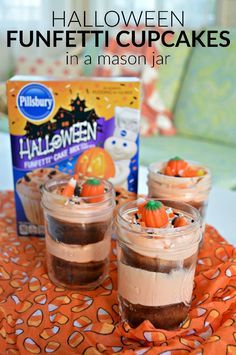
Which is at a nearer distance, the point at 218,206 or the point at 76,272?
the point at 76,272

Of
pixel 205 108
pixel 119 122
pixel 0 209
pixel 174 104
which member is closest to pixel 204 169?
pixel 119 122

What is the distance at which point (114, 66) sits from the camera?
2301 mm

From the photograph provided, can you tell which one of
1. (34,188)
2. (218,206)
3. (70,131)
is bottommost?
(218,206)

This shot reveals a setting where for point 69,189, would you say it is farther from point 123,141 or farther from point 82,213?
point 123,141

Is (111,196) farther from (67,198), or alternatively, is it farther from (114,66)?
(114,66)

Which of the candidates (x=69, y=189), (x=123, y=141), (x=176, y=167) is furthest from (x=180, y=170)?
(x=69, y=189)

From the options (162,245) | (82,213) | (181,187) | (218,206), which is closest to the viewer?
(162,245)

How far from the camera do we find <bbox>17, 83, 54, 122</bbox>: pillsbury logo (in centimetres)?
84

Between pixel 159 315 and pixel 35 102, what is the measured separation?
0.44 m

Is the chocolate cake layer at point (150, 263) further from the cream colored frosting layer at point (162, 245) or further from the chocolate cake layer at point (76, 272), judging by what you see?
the chocolate cake layer at point (76, 272)

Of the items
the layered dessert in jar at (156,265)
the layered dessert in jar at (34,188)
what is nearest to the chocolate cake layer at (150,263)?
the layered dessert in jar at (156,265)

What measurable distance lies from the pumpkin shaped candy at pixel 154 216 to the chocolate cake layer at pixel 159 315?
0.11 meters

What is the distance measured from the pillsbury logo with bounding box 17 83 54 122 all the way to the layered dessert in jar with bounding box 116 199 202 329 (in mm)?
307

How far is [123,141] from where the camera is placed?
0.88 m
